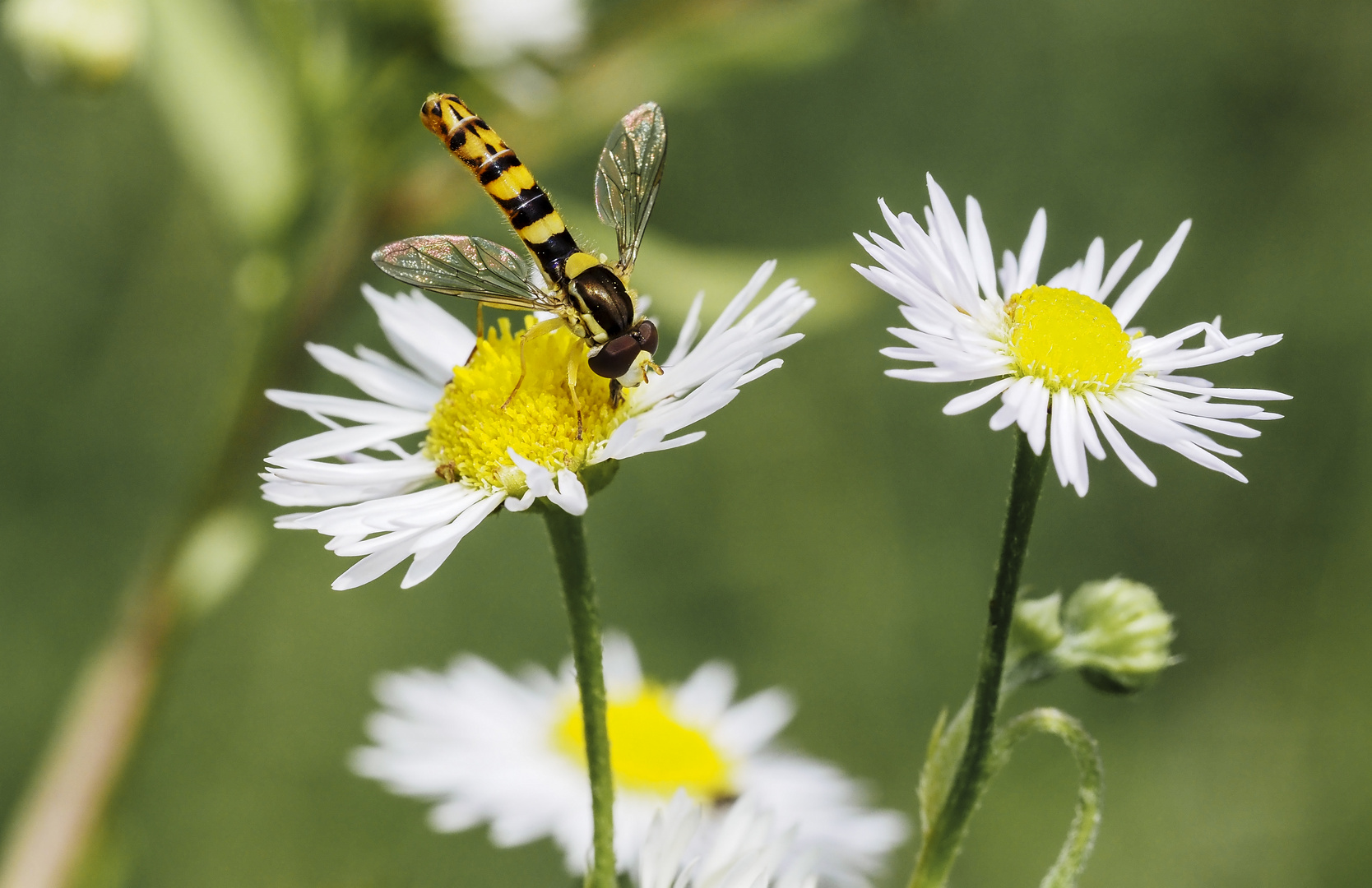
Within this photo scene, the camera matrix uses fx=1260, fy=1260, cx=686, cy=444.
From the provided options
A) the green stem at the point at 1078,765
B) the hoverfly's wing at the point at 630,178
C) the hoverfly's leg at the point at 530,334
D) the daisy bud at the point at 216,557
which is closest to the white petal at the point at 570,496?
the hoverfly's leg at the point at 530,334

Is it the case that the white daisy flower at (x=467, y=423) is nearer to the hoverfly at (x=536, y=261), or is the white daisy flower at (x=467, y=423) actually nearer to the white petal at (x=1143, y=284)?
the hoverfly at (x=536, y=261)

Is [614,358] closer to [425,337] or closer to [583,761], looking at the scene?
[425,337]

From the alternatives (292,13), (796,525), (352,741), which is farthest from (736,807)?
(796,525)

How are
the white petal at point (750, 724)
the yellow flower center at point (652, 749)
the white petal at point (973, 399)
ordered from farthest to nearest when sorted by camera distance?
the white petal at point (750, 724) → the yellow flower center at point (652, 749) → the white petal at point (973, 399)

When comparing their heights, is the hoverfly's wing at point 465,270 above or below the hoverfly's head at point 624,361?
above

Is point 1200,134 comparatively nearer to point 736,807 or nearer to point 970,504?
point 970,504

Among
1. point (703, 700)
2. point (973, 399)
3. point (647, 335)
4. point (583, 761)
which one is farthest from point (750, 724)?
point (973, 399)
